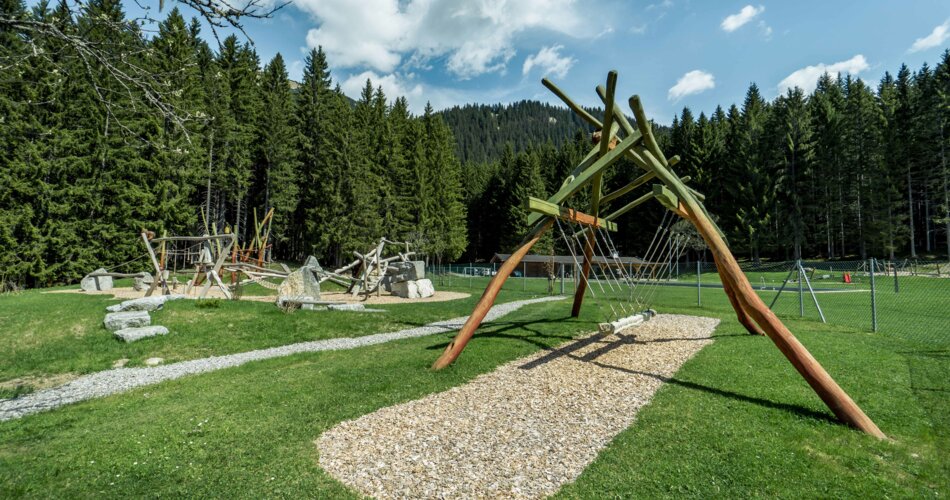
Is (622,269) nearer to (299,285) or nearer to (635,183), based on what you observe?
(635,183)

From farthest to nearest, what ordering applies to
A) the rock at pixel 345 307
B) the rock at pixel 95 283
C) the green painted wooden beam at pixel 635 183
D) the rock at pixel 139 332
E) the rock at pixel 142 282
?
the rock at pixel 95 283 → the rock at pixel 142 282 → the rock at pixel 345 307 → the rock at pixel 139 332 → the green painted wooden beam at pixel 635 183

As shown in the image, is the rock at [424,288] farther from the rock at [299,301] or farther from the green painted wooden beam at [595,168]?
the green painted wooden beam at [595,168]

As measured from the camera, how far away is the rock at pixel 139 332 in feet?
29.8

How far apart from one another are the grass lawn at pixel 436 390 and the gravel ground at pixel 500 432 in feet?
0.79

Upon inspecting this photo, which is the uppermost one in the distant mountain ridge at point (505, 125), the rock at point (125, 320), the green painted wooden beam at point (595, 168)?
the distant mountain ridge at point (505, 125)

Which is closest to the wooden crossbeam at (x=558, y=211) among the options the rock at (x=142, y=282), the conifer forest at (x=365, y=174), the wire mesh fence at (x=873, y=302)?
the wire mesh fence at (x=873, y=302)

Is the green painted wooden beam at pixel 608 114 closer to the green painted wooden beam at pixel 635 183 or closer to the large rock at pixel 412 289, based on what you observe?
the green painted wooden beam at pixel 635 183

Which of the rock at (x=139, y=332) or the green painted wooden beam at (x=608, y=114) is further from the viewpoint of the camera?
the rock at (x=139, y=332)

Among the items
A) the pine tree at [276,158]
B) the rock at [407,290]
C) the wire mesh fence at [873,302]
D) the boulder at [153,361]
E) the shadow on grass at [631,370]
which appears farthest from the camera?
the pine tree at [276,158]

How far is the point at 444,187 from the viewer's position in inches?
1887

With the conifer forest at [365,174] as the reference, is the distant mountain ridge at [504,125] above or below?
above

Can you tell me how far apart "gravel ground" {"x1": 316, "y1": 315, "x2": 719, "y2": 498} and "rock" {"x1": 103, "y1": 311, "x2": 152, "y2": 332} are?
26.8 ft

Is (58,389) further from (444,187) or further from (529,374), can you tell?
(444,187)

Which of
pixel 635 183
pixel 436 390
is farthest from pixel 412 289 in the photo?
pixel 436 390
